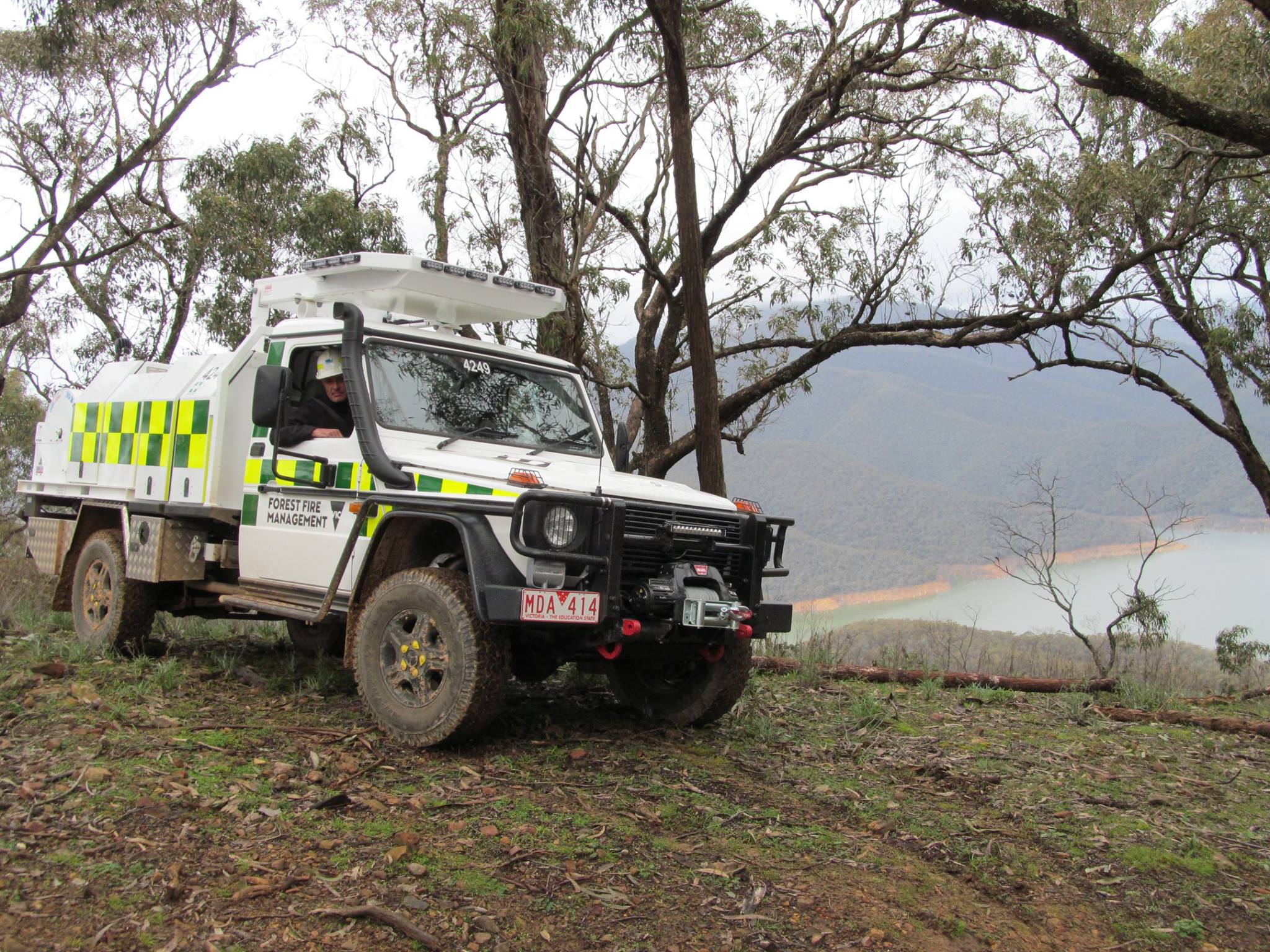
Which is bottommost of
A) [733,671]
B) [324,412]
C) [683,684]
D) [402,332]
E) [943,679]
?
[943,679]

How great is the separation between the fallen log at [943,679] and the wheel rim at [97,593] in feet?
17.4

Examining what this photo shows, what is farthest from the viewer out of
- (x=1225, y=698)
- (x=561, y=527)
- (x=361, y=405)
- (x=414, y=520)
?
(x=1225, y=698)

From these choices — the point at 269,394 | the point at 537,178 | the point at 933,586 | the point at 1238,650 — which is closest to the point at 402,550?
the point at 269,394

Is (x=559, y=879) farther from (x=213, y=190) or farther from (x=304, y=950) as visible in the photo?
(x=213, y=190)

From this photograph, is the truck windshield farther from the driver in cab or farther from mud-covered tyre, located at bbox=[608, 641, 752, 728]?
mud-covered tyre, located at bbox=[608, 641, 752, 728]

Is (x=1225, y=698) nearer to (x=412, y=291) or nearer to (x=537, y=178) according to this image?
(x=412, y=291)

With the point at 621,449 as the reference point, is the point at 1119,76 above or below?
above

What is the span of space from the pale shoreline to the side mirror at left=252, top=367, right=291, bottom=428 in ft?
51.1

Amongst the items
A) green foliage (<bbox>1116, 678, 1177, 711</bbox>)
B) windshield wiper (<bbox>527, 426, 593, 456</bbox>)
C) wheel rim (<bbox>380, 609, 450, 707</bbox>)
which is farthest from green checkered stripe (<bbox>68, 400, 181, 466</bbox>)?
green foliage (<bbox>1116, 678, 1177, 711</bbox>)

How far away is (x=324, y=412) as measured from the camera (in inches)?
253

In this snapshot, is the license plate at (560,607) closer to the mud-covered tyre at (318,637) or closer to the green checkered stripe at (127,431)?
the mud-covered tyre at (318,637)

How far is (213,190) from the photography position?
60.2ft

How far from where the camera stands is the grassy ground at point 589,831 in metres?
3.67

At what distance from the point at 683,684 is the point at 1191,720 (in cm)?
420
